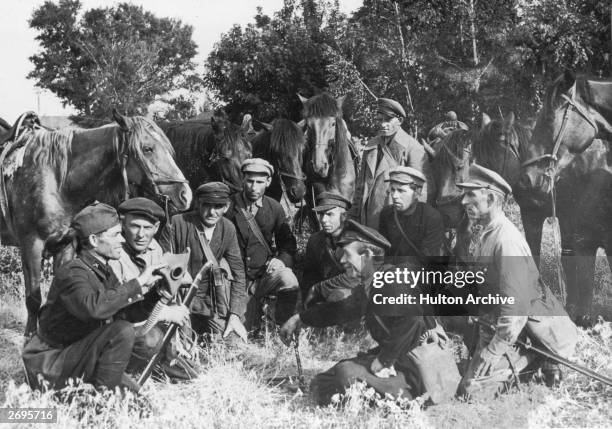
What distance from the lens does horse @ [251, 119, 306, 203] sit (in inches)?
257

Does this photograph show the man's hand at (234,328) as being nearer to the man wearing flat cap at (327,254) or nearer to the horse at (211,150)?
the man wearing flat cap at (327,254)

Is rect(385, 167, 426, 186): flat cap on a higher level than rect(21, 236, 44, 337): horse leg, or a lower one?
higher

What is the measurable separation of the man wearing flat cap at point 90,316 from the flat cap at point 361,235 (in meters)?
1.38

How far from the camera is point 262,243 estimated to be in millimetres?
5699

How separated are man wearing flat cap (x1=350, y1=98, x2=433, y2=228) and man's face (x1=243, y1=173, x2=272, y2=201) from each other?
0.81 m

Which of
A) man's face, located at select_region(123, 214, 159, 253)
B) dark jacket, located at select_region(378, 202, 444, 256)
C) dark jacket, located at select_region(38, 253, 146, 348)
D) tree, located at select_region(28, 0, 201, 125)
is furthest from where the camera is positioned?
tree, located at select_region(28, 0, 201, 125)

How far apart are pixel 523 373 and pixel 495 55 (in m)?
3.32

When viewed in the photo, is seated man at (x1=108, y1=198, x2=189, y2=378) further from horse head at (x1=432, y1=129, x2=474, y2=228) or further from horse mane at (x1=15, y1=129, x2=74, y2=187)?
horse head at (x1=432, y1=129, x2=474, y2=228)

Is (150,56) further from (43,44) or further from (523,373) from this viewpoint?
(523,373)

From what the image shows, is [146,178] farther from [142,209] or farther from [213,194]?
[142,209]

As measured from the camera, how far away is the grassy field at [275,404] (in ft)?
13.1

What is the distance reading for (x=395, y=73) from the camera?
269 inches

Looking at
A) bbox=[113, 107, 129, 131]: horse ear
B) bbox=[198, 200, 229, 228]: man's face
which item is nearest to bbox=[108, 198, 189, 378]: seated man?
bbox=[198, 200, 229, 228]: man's face

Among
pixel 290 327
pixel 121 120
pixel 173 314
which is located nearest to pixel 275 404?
pixel 290 327
